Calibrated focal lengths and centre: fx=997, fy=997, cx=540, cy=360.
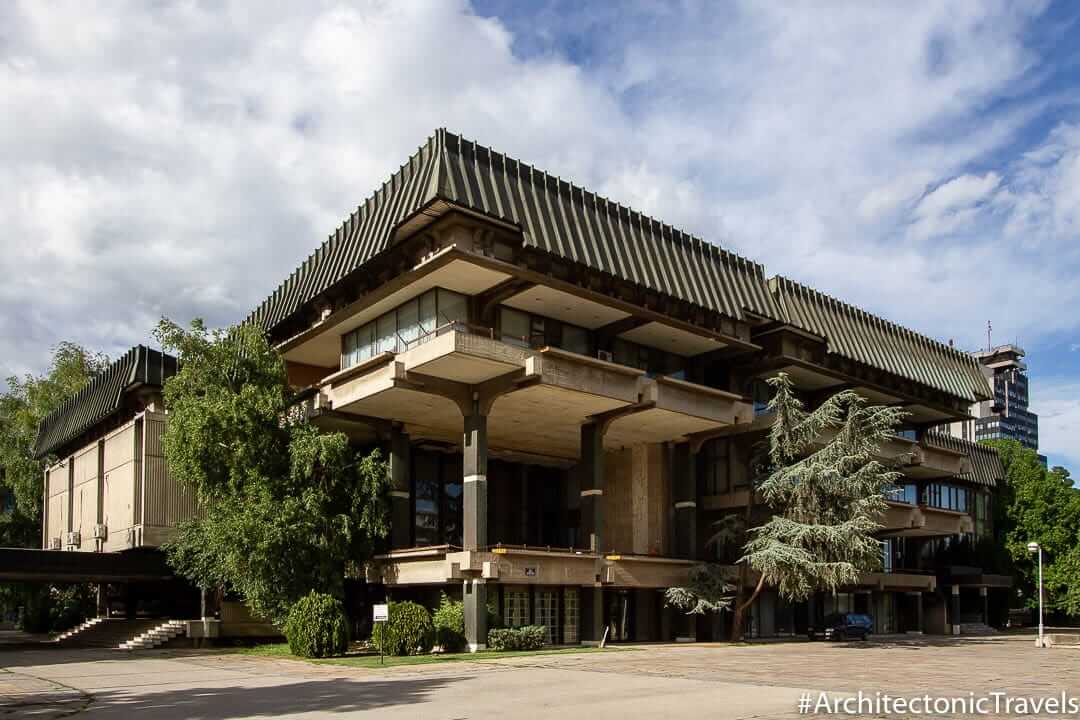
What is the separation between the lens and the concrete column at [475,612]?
113 feet

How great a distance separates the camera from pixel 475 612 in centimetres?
3478

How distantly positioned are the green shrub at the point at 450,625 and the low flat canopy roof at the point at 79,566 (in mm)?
15723

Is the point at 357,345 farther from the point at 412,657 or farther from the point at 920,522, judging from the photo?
the point at 920,522

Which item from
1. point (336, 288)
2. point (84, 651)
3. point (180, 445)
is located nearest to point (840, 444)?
point (336, 288)

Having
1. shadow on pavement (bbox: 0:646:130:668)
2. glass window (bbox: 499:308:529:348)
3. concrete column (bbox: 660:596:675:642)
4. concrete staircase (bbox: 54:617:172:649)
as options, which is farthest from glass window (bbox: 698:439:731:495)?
shadow on pavement (bbox: 0:646:130:668)

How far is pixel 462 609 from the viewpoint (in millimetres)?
35406

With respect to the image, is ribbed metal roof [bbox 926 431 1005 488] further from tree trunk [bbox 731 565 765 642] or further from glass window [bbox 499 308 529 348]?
glass window [bbox 499 308 529 348]

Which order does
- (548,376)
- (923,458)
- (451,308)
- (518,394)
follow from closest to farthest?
(548,376) → (518,394) → (451,308) → (923,458)

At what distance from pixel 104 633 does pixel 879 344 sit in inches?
1660

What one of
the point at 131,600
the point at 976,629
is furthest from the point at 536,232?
the point at 976,629

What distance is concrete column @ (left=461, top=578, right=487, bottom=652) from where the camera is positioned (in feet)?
113

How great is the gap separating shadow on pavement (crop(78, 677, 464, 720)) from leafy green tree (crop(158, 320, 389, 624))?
38.7ft

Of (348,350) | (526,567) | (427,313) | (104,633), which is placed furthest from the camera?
(104,633)

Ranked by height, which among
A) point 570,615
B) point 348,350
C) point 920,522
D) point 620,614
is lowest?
point 620,614
